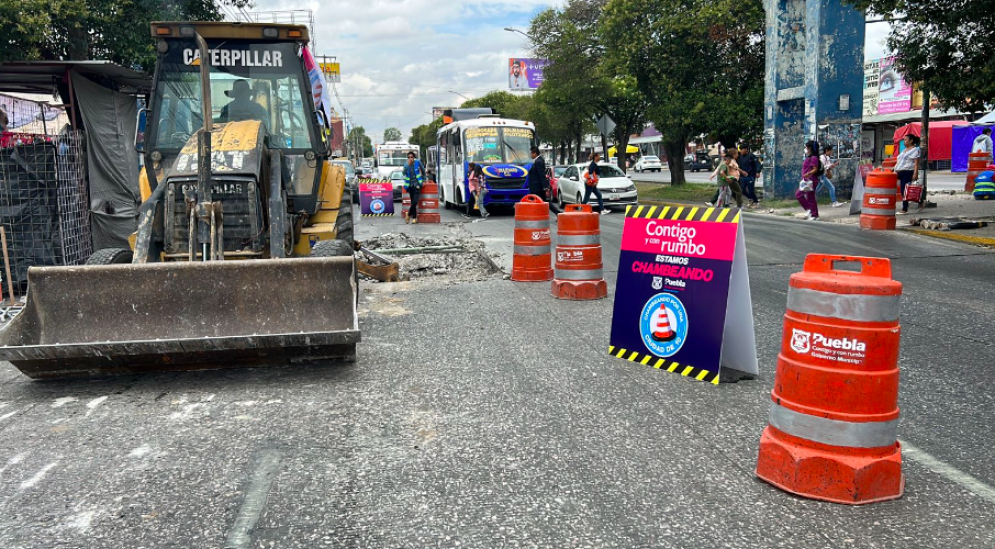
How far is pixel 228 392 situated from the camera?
557 centimetres

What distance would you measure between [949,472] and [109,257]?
6.86m

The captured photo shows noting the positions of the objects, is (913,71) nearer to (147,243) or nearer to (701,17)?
(701,17)

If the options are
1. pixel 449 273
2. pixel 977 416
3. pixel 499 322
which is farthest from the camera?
pixel 449 273

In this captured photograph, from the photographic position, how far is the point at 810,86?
22.1 meters

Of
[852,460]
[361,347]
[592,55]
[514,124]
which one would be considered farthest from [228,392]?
[592,55]

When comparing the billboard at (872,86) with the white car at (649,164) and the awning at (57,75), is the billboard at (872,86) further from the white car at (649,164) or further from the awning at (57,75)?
the awning at (57,75)

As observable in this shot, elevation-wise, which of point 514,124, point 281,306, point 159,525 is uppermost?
point 514,124

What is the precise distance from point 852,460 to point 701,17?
81.6 ft

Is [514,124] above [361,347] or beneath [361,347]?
above

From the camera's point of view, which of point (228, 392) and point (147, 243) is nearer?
point (228, 392)

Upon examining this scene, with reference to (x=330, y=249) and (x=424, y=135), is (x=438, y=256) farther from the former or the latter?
(x=424, y=135)

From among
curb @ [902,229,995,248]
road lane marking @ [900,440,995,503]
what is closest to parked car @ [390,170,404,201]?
curb @ [902,229,995,248]

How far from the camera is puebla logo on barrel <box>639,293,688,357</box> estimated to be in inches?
233

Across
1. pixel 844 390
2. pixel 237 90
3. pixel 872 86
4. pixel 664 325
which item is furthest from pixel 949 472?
pixel 872 86
